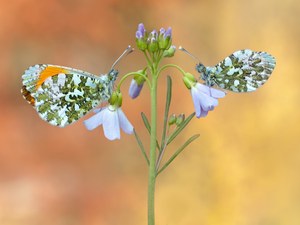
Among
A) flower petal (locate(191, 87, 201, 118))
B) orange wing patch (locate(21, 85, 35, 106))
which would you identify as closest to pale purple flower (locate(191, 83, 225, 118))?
flower petal (locate(191, 87, 201, 118))

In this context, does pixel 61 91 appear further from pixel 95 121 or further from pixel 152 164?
pixel 152 164

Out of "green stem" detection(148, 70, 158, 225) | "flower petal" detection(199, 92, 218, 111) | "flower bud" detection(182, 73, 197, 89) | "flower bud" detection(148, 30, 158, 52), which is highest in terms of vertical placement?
"flower bud" detection(148, 30, 158, 52)

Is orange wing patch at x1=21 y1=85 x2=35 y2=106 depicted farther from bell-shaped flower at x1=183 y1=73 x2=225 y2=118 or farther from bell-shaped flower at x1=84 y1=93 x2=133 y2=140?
bell-shaped flower at x1=183 y1=73 x2=225 y2=118

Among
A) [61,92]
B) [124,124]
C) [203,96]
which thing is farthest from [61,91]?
[203,96]

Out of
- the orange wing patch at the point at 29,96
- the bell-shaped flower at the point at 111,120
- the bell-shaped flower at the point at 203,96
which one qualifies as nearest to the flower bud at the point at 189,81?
the bell-shaped flower at the point at 203,96

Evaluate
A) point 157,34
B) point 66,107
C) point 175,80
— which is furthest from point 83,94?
point 175,80

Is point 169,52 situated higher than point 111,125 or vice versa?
point 169,52
